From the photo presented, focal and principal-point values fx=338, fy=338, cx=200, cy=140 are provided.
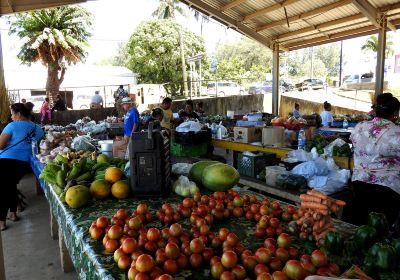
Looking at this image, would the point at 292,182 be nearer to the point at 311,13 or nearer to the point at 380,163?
the point at 380,163

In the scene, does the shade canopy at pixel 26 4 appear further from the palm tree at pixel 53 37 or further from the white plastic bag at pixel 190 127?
the palm tree at pixel 53 37

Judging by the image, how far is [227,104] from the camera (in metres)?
15.8

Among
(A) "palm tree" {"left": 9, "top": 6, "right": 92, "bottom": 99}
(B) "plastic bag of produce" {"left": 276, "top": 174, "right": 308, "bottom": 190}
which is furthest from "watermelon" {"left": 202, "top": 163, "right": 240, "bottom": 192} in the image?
(A) "palm tree" {"left": 9, "top": 6, "right": 92, "bottom": 99}

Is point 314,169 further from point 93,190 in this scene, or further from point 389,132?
point 93,190

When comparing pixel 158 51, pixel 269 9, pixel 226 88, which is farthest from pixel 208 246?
pixel 226 88

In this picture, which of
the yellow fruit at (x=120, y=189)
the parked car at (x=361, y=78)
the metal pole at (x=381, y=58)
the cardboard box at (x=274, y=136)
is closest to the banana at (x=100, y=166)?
the yellow fruit at (x=120, y=189)

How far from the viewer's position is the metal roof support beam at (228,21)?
9805 millimetres

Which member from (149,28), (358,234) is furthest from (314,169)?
(149,28)

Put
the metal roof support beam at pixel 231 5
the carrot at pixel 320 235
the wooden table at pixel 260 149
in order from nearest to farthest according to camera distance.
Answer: the carrot at pixel 320 235 → the wooden table at pixel 260 149 → the metal roof support beam at pixel 231 5

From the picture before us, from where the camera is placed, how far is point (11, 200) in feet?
15.2

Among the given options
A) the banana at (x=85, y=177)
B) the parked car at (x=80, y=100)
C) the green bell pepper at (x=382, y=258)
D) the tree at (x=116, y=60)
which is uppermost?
the tree at (x=116, y=60)

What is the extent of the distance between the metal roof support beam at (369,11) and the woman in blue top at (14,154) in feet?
24.2

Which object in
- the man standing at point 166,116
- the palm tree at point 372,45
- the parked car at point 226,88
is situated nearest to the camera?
the man standing at point 166,116

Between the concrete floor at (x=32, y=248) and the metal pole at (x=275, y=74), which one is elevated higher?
the metal pole at (x=275, y=74)
